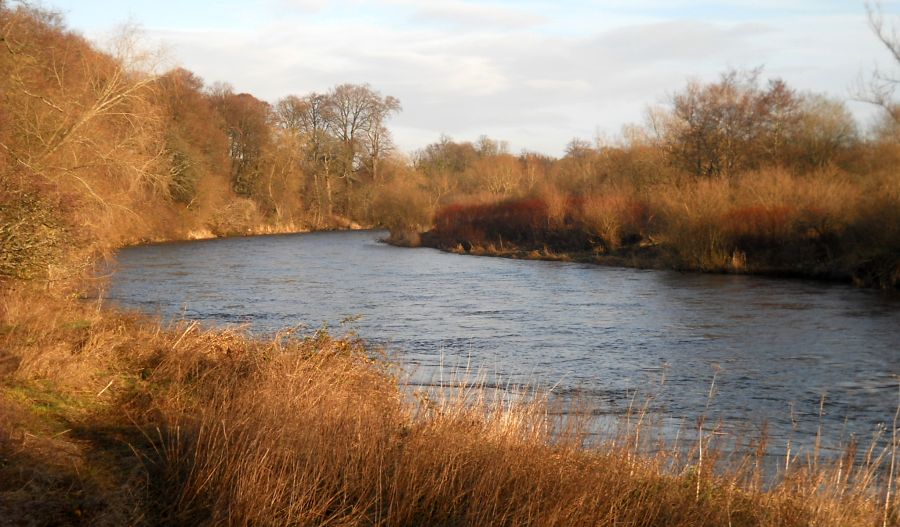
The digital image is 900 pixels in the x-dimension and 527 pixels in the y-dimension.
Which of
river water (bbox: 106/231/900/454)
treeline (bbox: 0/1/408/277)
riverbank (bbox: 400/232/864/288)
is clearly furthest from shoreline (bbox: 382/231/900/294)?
treeline (bbox: 0/1/408/277)

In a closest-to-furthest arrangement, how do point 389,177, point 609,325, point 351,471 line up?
point 351,471 < point 609,325 < point 389,177

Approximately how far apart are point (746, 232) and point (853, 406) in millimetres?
20911

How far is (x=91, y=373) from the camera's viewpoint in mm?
8789

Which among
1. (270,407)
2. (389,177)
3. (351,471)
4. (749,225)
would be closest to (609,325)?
(270,407)

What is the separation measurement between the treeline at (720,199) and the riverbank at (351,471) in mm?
21825

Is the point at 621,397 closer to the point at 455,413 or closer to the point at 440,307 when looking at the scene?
the point at 455,413

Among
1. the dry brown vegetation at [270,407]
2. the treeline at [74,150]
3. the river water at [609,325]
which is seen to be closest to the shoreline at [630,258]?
the dry brown vegetation at [270,407]

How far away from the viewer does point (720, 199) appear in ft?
106

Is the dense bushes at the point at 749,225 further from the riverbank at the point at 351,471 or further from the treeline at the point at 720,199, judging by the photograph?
the riverbank at the point at 351,471

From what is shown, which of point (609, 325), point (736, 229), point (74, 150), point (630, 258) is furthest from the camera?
point (630, 258)

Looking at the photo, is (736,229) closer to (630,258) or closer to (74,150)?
(630,258)

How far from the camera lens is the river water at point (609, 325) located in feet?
40.3

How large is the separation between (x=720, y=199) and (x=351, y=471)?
2906 cm

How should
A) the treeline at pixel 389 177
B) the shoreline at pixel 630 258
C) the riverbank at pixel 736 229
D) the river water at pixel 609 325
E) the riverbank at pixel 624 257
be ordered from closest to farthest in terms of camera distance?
the river water at pixel 609 325, the treeline at pixel 389 177, the riverbank at pixel 736 229, the shoreline at pixel 630 258, the riverbank at pixel 624 257
